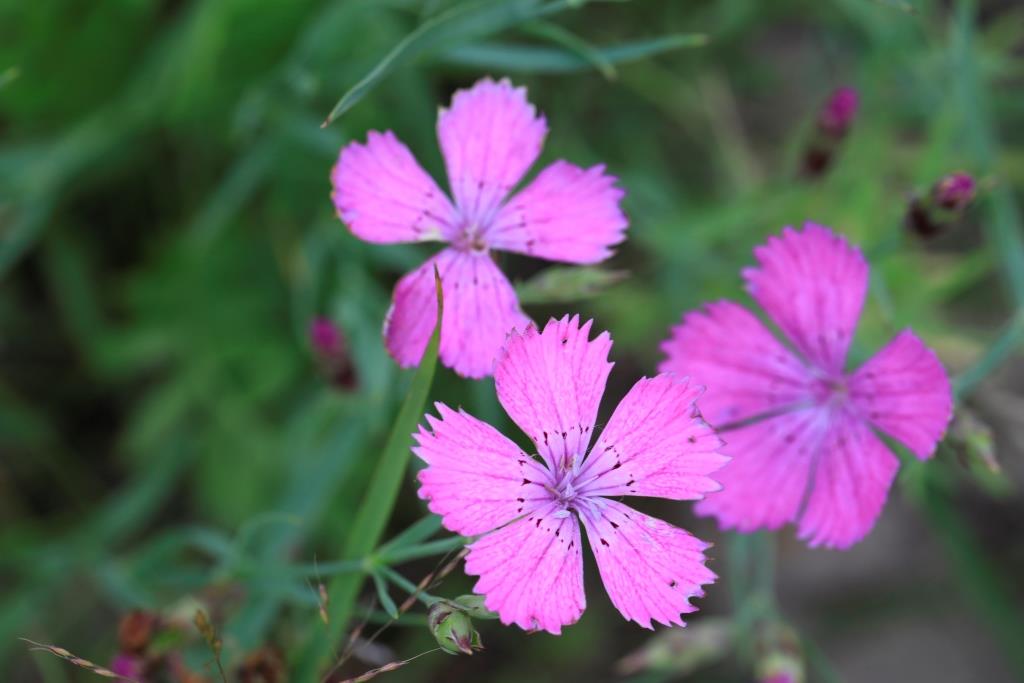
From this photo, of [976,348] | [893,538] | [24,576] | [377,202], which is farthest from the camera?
[893,538]

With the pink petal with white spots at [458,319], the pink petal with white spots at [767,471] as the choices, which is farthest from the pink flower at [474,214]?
the pink petal with white spots at [767,471]

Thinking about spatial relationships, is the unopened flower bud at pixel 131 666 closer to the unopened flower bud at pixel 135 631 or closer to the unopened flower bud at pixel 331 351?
the unopened flower bud at pixel 135 631

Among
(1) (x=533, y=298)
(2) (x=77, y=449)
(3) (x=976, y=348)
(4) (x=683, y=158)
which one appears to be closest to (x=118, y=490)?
(2) (x=77, y=449)

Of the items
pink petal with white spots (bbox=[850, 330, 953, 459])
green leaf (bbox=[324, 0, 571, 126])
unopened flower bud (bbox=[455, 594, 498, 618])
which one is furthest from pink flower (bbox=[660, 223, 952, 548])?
green leaf (bbox=[324, 0, 571, 126])

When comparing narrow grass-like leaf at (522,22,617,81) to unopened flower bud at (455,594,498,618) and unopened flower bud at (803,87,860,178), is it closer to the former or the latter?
unopened flower bud at (803,87,860,178)

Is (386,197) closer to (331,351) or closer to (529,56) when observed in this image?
(331,351)

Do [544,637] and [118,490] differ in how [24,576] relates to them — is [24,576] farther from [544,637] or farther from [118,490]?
[544,637]
